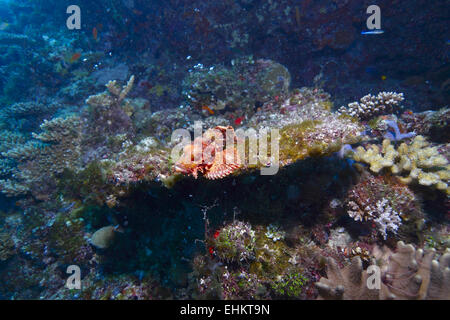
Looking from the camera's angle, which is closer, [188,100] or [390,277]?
[390,277]

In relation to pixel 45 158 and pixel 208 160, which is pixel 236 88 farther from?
pixel 45 158

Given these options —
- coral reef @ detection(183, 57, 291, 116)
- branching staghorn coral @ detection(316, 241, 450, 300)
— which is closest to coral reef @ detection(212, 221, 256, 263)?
branching staghorn coral @ detection(316, 241, 450, 300)

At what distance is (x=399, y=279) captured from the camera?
3352 millimetres

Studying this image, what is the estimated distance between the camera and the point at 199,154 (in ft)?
11.0

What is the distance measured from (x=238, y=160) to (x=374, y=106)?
458 cm

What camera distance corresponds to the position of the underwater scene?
12.4 feet

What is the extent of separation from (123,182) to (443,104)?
360 inches

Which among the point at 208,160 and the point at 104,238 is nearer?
the point at 208,160

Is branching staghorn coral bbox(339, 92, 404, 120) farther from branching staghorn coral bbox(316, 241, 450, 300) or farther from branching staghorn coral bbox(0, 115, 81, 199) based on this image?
branching staghorn coral bbox(0, 115, 81, 199)

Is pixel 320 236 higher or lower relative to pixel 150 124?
lower

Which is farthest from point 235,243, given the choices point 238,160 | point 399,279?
point 399,279

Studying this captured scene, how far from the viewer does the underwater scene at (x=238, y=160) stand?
12.4 feet
